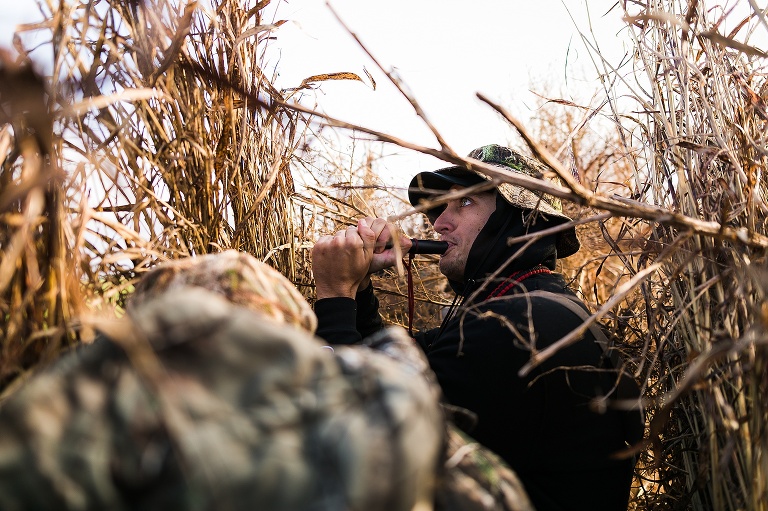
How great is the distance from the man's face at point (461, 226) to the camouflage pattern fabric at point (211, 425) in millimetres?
1640

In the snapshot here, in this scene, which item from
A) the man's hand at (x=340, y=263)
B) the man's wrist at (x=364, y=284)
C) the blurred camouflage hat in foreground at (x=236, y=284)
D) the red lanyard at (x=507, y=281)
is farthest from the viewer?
the man's wrist at (x=364, y=284)

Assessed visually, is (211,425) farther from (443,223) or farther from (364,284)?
(443,223)

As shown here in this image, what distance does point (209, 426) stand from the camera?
31.0 inches

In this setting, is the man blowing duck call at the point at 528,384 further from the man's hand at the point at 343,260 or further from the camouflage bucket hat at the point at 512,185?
the camouflage bucket hat at the point at 512,185

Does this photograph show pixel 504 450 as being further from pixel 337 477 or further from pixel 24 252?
pixel 24 252

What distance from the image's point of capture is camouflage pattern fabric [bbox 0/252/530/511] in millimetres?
768

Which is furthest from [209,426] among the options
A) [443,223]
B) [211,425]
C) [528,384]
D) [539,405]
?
[443,223]

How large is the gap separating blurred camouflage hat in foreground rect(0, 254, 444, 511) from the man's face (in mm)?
1655

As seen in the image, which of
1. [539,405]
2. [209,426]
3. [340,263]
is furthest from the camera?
[340,263]

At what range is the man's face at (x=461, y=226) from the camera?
8.20ft

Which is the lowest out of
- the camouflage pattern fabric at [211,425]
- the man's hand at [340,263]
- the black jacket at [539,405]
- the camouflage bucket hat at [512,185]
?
the black jacket at [539,405]

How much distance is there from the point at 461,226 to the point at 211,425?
184 cm

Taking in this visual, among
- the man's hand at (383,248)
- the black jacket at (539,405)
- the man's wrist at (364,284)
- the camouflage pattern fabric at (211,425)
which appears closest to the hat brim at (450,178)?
the man's hand at (383,248)

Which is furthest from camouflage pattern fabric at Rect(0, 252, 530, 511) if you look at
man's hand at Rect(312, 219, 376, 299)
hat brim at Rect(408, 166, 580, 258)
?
hat brim at Rect(408, 166, 580, 258)
